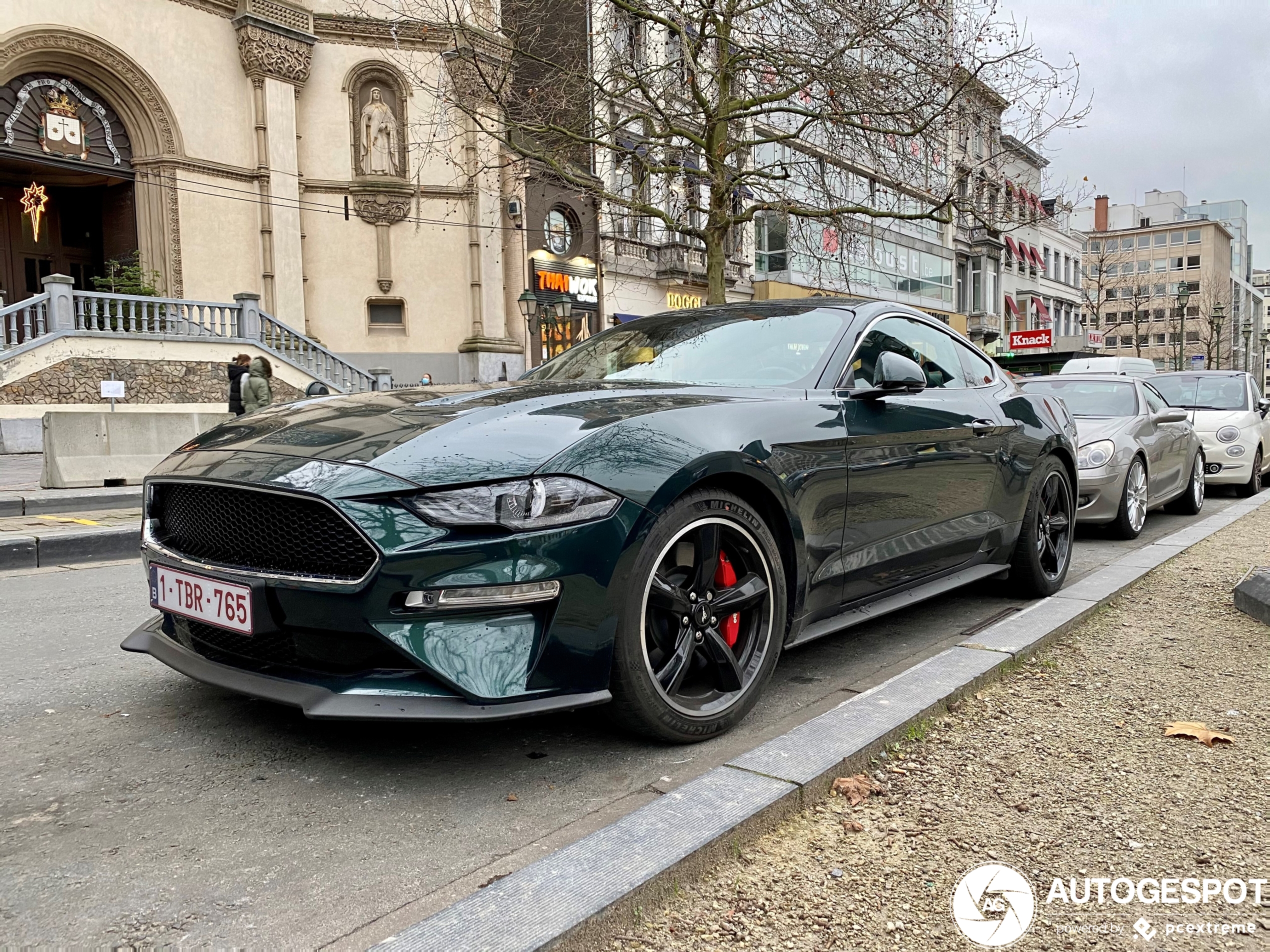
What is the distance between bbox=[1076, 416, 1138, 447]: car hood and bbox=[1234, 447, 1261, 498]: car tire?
4.18m

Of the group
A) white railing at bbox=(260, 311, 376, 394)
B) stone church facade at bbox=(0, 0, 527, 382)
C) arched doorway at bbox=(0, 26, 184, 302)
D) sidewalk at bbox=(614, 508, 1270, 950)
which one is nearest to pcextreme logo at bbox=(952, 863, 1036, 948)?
sidewalk at bbox=(614, 508, 1270, 950)

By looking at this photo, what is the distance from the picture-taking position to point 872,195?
51.3 ft

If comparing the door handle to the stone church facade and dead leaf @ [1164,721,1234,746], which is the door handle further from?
the stone church facade

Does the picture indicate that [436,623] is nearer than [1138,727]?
Yes

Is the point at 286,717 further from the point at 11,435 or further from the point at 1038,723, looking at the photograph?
the point at 11,435

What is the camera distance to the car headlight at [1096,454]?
7082mm

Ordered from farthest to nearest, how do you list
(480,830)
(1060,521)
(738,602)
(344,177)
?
(344,177) < (1060,521) < (738,602) < (480,830)

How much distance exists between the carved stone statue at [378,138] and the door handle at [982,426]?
82.9 ft

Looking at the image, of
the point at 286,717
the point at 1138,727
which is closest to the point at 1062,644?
the point at 1138,727

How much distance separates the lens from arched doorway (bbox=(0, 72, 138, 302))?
69.7 ft

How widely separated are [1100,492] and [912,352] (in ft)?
12.1

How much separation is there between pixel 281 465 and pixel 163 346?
19.1 m

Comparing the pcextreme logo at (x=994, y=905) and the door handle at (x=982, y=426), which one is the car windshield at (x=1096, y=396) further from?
the pcextreme logo at (x=994, y=905)

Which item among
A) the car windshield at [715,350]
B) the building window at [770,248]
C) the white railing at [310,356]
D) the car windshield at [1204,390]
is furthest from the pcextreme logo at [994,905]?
the building window at [770,248]
